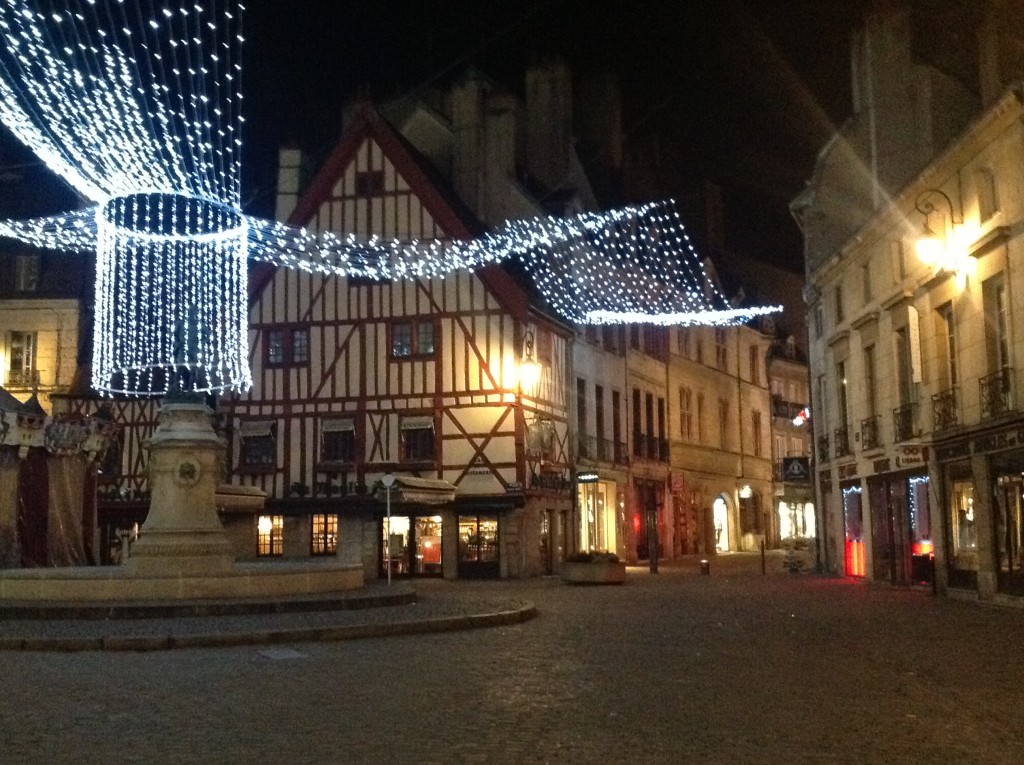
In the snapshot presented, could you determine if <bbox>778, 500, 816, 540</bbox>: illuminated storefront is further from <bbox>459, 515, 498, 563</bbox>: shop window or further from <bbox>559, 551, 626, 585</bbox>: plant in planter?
<bbox>559, 551, 626, 585</bbox>: plant in planter

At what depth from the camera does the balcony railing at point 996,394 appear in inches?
677

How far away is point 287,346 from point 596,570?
10766 millimetres

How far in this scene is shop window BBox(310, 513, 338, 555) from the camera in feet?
100.0

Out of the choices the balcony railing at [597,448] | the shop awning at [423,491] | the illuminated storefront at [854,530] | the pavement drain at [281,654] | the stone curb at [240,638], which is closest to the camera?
the pavement drain at [281,654]

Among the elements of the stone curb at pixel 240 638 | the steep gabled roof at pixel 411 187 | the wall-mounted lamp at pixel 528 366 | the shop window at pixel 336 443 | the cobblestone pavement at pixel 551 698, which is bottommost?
the cobblestone pavement at pixel 551 698

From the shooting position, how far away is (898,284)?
21.6 m

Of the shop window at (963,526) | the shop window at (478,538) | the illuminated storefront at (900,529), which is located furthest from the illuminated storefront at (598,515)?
the shop window at (963,526)

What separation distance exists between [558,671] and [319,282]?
22.0 m

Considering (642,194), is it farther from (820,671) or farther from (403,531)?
(820,671)

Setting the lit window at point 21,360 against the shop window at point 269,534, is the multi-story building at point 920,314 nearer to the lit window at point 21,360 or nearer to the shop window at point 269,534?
the shop window at point 269,534

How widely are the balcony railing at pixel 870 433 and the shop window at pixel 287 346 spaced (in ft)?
46.2

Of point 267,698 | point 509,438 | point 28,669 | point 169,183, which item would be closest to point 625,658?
point 267,698

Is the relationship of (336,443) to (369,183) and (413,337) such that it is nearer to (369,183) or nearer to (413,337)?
(413,337)

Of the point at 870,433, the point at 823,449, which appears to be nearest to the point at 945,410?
the point at 870,433
